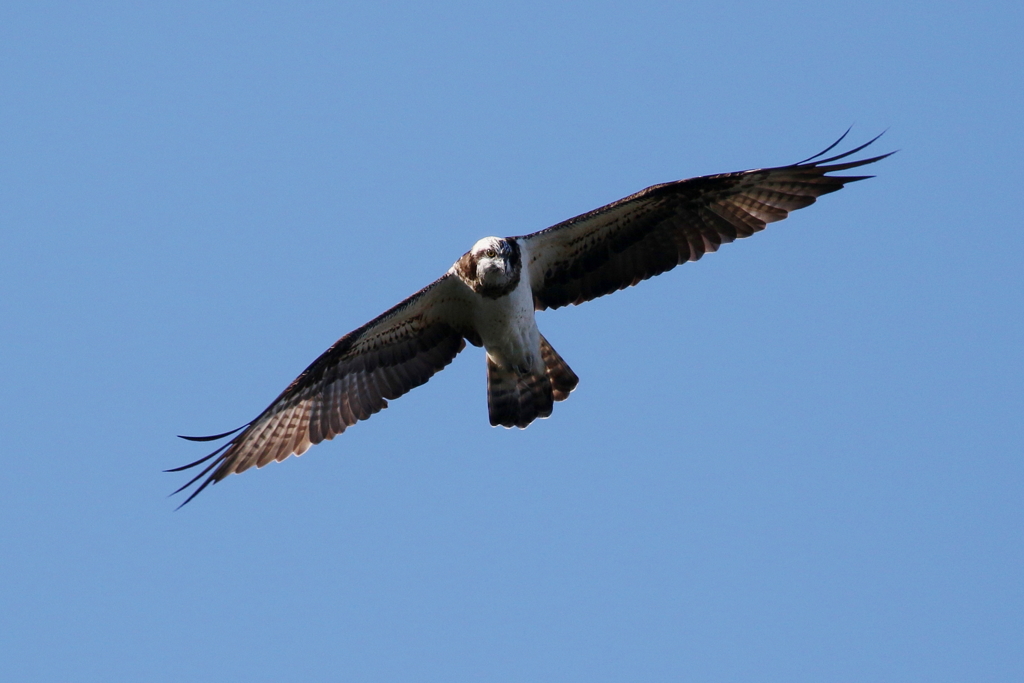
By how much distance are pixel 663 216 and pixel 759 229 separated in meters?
0.86

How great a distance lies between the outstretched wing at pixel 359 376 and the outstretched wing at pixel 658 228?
1.00 meters

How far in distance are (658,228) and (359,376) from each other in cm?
316

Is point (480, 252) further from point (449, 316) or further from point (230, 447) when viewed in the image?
point (230, 447)

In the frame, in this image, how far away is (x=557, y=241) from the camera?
11.8m

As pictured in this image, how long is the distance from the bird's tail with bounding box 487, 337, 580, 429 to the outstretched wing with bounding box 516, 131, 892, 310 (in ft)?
2.00

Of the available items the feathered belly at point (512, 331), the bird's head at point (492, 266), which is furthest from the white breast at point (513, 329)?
the bird's head at point (492, 266)

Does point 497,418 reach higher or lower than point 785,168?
lower

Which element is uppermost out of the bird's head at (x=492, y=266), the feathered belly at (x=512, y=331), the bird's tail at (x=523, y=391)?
the bird's head at (x=492, y=266)

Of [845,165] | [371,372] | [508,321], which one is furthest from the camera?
[371,372]

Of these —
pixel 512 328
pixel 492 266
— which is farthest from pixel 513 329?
pixel 492 266

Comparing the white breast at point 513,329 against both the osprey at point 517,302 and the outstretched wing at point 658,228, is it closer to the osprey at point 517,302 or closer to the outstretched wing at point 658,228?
the osprey at point 517,302

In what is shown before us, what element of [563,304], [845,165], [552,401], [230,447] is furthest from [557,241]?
[230,447]

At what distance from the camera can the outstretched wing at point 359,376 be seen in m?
12.2

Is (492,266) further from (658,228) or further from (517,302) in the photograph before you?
(658,228)
